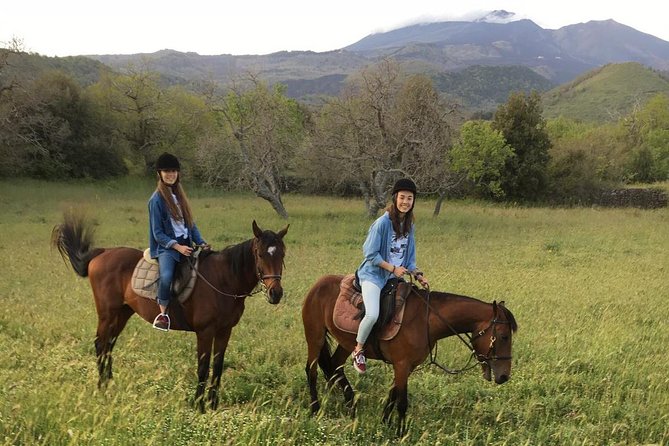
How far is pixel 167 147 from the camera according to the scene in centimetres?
4081

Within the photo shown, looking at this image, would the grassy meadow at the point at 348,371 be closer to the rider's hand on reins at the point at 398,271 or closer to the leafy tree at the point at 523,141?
the rider's hand on reins at the point at 398,271

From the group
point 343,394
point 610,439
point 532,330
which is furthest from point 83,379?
point 532,330

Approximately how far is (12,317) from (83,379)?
3.70 metres

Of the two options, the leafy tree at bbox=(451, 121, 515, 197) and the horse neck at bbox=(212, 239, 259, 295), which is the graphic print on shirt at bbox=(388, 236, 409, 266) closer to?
the horse neck at bbox=(212, 239, 259, 295)

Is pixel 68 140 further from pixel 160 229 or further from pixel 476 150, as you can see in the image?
pixel 160 229

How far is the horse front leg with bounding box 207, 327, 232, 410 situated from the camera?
4.76 meters

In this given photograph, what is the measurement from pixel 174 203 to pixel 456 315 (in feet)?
11.3

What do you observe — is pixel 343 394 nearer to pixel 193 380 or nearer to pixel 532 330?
pixel 193 380

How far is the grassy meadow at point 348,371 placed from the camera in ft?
12.0

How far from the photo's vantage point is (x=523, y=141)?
3553cm

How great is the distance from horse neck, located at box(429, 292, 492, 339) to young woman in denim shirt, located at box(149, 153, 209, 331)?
285 centimetres

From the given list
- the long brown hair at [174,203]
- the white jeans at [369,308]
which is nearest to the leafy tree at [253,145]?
the long brown hair at [174,203]

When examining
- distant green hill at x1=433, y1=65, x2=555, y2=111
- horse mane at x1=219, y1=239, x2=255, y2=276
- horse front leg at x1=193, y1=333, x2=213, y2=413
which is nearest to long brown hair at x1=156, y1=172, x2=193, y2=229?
horse mane at x1=219, y1=239, x2=255, y2=276

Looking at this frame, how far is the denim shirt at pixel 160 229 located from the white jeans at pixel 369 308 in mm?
2252
